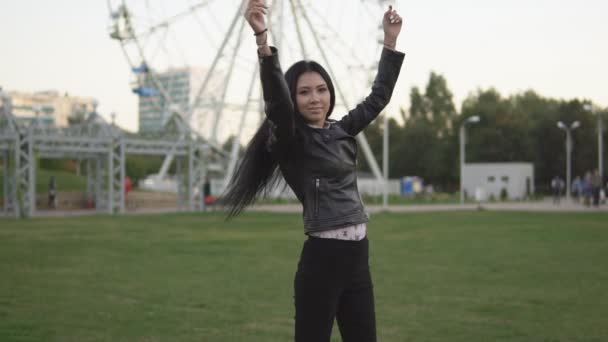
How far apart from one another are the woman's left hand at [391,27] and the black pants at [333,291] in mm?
993

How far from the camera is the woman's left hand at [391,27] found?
142 inches

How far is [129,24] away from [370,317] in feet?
109

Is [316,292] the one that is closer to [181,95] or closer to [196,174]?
[196,174]

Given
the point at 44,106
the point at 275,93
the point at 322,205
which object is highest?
the point at 44,106

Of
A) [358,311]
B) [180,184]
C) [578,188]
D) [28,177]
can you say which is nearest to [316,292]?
[358,311]

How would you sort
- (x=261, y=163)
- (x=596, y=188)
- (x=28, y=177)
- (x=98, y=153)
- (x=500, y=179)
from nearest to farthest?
(x=261, y=163), (x=28, y=177), (x=98, y=153), (x=596, y=188), (x=500, y=179)

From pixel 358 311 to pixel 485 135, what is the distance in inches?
2959

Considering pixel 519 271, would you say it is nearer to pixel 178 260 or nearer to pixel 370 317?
pixel 178 260

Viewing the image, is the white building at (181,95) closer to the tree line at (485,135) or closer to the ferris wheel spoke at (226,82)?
the ferris wheel spoke at (226,82)

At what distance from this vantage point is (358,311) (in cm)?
335

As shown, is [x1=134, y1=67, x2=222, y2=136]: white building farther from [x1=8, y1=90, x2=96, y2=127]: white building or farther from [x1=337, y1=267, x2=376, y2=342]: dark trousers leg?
[x1=337, y1=267, x2=376, y2=342]: dark trousers leg

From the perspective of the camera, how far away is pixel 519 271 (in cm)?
1211

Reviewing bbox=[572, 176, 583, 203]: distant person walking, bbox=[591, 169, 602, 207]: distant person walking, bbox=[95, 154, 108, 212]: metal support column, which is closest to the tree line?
bbox=[572, 176, 583, 203]: distant person walking

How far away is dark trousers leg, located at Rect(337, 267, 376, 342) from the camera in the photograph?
11.0 ft
